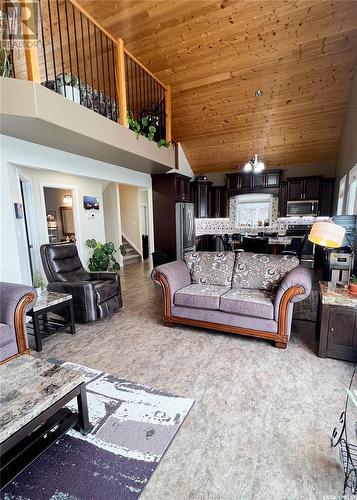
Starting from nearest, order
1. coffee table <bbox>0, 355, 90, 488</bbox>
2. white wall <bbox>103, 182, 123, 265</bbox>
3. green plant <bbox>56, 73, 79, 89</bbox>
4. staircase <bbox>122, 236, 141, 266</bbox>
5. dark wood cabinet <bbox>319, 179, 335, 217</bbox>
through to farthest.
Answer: coffee table <bbox>0, 355, 90, 488</bbox>
green plant <bbox>56, 73, 79, 89</bbox>
dark wood cabinet <bbox>319, 179, 335, 217</bbox>
white wall <bbox>103, 182, 123, 265</bbox>
staircase <bbox>122, 236, 141, 266</bbox>

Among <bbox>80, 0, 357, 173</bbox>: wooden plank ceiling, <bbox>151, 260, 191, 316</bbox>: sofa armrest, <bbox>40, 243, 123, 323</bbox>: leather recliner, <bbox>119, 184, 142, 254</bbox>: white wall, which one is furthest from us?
<bbox>119, 184, 142, 254</bbox>: white wall

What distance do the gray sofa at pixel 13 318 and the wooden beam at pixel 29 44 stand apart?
2.13m

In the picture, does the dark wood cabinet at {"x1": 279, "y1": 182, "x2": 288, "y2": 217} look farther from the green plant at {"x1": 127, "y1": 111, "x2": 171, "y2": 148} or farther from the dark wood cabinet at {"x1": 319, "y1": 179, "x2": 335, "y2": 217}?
the green plant at {"x1": 127, "y1": 111, "x2": 171, "y2": 148}

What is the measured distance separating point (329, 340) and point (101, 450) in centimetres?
213

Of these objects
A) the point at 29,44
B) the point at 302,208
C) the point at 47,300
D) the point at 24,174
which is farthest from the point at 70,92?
the point at 302,208

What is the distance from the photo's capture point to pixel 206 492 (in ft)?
4.04

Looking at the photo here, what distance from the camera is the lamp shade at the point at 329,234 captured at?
7.09 feet

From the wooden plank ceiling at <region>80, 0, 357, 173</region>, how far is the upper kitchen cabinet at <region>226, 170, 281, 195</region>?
2.07 ft

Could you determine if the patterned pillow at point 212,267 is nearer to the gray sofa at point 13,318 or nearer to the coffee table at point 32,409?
the gray sofa at point 13,318

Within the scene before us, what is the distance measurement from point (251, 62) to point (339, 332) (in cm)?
433

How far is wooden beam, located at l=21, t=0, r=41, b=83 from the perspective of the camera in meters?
2.47

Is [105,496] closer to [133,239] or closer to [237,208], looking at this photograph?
[237,208]

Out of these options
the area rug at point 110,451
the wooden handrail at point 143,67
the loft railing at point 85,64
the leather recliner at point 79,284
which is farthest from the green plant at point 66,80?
the area rug at point 110,451

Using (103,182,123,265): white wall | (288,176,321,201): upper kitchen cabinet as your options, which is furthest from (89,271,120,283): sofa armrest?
(288,176,321,201): upper kitchen cabinet
